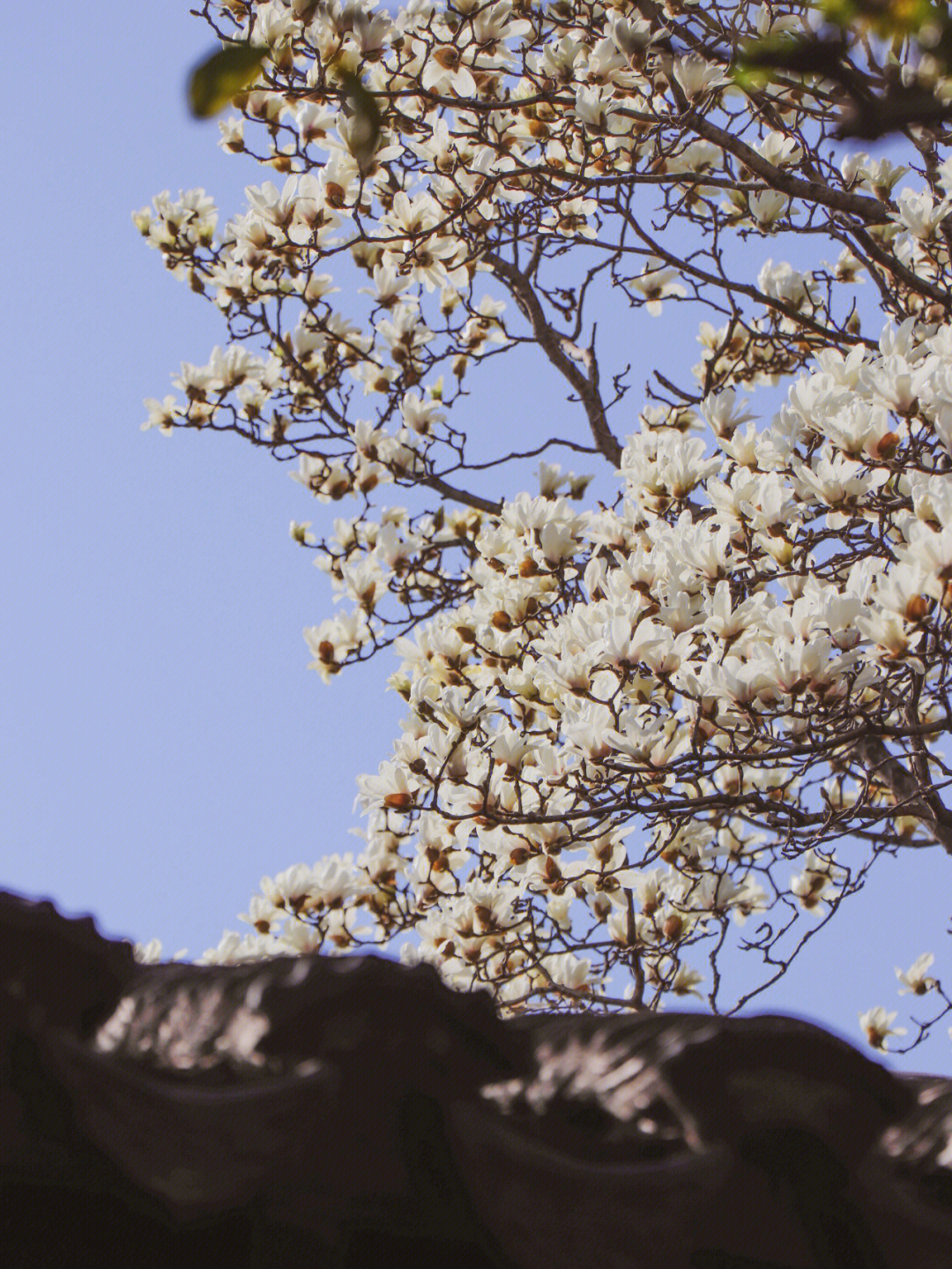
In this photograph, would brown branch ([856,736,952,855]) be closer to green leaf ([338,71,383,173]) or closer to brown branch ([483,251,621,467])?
brown branch ([483,251,621,467])

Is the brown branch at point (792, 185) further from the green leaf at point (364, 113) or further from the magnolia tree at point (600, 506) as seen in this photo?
the green leaf at point (364, 113)

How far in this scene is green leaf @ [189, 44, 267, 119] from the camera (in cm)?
53

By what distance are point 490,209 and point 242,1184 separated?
173 inches

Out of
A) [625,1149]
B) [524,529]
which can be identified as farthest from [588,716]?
[625,1149]

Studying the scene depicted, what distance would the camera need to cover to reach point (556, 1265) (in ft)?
1.92

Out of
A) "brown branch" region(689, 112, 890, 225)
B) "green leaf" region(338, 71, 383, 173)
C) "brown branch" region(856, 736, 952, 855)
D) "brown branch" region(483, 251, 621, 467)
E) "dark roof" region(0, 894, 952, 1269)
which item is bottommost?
"dark roof" region(0, 894, 952, 1269)

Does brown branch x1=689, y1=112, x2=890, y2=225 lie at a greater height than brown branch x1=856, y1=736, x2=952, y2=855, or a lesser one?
greater

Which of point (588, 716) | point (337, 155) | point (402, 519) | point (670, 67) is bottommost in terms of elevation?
point (588, 716)

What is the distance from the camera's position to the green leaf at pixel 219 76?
53 cm

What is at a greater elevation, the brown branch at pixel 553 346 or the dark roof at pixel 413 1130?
the brown branch at pixel 553 346

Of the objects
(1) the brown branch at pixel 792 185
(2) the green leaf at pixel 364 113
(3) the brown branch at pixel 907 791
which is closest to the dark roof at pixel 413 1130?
(2) the green leaf at pixel 364 113

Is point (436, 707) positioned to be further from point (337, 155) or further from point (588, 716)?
point (337, 155)

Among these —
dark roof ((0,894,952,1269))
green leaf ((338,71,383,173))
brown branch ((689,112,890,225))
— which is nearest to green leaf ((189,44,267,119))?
green leaf ((338,71,383,173))

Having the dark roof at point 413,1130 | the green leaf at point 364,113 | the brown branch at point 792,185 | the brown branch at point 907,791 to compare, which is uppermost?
the brown branch at point 792,185
